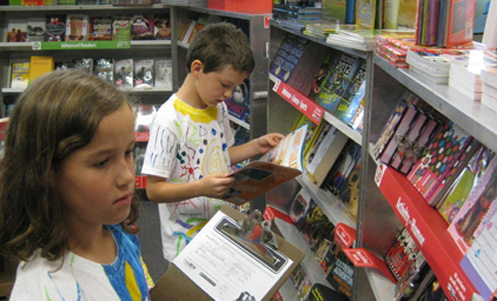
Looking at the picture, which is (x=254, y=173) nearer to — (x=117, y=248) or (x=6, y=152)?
(x=117, y=248)

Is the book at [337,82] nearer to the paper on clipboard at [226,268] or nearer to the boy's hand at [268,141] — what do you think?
the boy's hand at [268,141]

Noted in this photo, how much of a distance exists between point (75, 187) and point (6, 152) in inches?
6.8

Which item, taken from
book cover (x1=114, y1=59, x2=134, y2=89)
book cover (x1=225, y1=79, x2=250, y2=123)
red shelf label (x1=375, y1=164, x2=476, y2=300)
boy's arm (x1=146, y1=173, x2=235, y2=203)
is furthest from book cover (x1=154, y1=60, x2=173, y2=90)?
red shelf label (x1=375, y1=164, x2=476, y2=300)

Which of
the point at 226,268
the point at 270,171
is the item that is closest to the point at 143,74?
the point at 270,171

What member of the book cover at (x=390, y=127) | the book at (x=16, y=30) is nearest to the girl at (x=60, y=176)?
the book cover at (x=390, y=127)

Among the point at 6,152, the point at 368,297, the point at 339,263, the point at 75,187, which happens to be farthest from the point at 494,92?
the point at 339,263

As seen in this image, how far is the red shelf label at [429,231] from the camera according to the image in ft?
3.25

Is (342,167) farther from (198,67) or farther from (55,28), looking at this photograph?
(55,28)

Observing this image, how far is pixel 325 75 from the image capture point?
2463 mm

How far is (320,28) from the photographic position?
1949 millimetres

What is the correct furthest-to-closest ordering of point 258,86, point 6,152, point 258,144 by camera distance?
point 258,86 < point 258,144 < point 6,152

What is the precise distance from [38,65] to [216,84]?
3.46 meters

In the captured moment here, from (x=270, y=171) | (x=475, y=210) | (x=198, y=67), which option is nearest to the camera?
(x=475, y=210)

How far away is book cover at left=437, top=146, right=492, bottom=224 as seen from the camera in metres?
1.17
